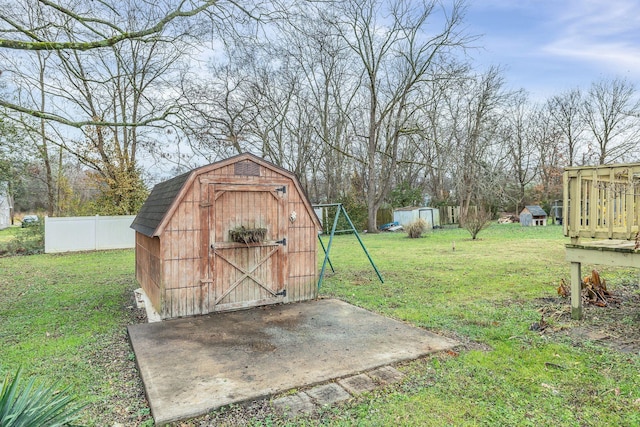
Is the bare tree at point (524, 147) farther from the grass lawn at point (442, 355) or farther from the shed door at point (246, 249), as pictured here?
the shed door at point (246, 249)

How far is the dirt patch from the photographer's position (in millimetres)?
4227

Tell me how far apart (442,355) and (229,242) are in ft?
10.9

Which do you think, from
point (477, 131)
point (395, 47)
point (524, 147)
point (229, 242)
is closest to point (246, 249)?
point (229, 242)

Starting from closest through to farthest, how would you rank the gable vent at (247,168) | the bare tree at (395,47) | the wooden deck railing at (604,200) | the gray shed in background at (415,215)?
1. the wooden deck railing at (604,200)
2. the gable vent at (247,168)
3. the bare tree at (395,47)
4. the gray shed in background at (415,215)

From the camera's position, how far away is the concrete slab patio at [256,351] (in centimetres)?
315

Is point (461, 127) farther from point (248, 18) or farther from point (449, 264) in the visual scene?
point (248, 18)

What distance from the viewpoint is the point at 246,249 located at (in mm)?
5785

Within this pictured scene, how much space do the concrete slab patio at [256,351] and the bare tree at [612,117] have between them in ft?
99.0

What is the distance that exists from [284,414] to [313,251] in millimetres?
3752

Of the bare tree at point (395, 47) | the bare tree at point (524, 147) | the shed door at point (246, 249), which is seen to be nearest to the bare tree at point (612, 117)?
the bare tree at point (524, 147)

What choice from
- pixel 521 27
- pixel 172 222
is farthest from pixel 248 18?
pixel 521 27

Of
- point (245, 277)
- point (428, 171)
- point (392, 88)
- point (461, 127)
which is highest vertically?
point (392, 88)

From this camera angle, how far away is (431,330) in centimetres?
485

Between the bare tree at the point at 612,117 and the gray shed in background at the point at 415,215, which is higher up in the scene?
the bare tree at the point at 612,117
